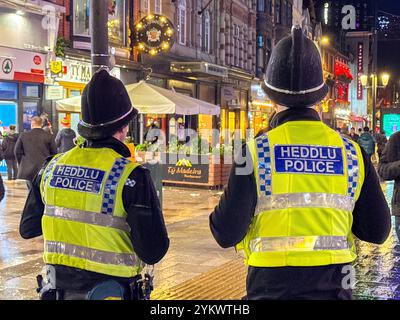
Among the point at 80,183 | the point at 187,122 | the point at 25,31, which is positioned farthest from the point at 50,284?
the point at 187,122

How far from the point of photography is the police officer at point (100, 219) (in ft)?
9.62

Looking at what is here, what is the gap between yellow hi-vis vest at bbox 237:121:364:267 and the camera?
2588 mm

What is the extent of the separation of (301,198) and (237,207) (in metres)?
0.27

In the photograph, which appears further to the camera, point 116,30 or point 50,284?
point 116,30

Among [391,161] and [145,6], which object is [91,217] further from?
[145,6]

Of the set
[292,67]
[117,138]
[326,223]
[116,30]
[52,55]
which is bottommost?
[326,223]

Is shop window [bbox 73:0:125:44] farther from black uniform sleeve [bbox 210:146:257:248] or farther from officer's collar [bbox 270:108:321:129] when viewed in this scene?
black uniform sleeve [bbox 210:146:257:248]

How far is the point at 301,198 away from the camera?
8.57 feet

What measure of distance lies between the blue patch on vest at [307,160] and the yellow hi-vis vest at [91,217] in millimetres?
764

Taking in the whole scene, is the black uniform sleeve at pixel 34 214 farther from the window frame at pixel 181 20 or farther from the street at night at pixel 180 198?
the window frame at pixel 181 20

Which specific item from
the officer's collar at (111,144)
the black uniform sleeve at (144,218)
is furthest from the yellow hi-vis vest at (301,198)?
the officer's collar at (111,144)
